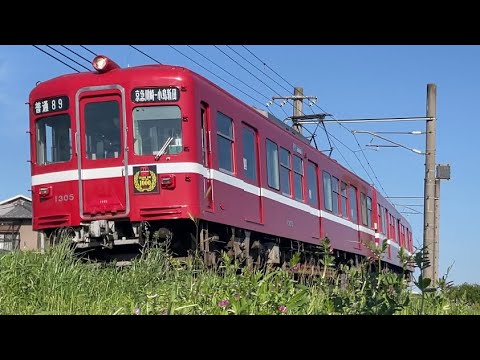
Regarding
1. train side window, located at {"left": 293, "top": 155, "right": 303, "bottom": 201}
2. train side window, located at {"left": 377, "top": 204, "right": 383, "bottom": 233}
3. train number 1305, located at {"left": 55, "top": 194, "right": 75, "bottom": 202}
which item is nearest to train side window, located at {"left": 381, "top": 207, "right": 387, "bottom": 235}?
train side window, located at {"left": 377, "top": 204, "right": 383, "bottom": 233}

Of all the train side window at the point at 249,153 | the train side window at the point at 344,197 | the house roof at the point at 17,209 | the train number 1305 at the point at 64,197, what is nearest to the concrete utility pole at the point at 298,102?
the train side window at the point at 344,197

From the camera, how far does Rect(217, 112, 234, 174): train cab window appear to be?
9967 millimetres

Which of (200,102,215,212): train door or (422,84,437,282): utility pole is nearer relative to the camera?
(200,102,215,212): train door

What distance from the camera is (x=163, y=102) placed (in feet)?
30.3

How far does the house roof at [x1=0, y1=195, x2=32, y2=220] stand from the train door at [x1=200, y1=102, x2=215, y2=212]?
55.8ft

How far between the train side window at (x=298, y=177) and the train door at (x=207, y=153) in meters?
4.21

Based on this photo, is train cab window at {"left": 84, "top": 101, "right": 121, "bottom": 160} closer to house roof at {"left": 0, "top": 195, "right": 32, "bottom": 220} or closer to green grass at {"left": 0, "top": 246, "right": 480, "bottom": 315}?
green grass at {"left": 0, "top": 246, "right": 480, "bottom": 315}

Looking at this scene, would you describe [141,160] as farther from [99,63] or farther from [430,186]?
[430,186]

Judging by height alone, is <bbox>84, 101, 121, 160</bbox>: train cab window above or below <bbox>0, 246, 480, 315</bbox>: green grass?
above

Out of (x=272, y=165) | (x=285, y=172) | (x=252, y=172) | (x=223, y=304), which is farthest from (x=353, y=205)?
(x=223, y=304)
